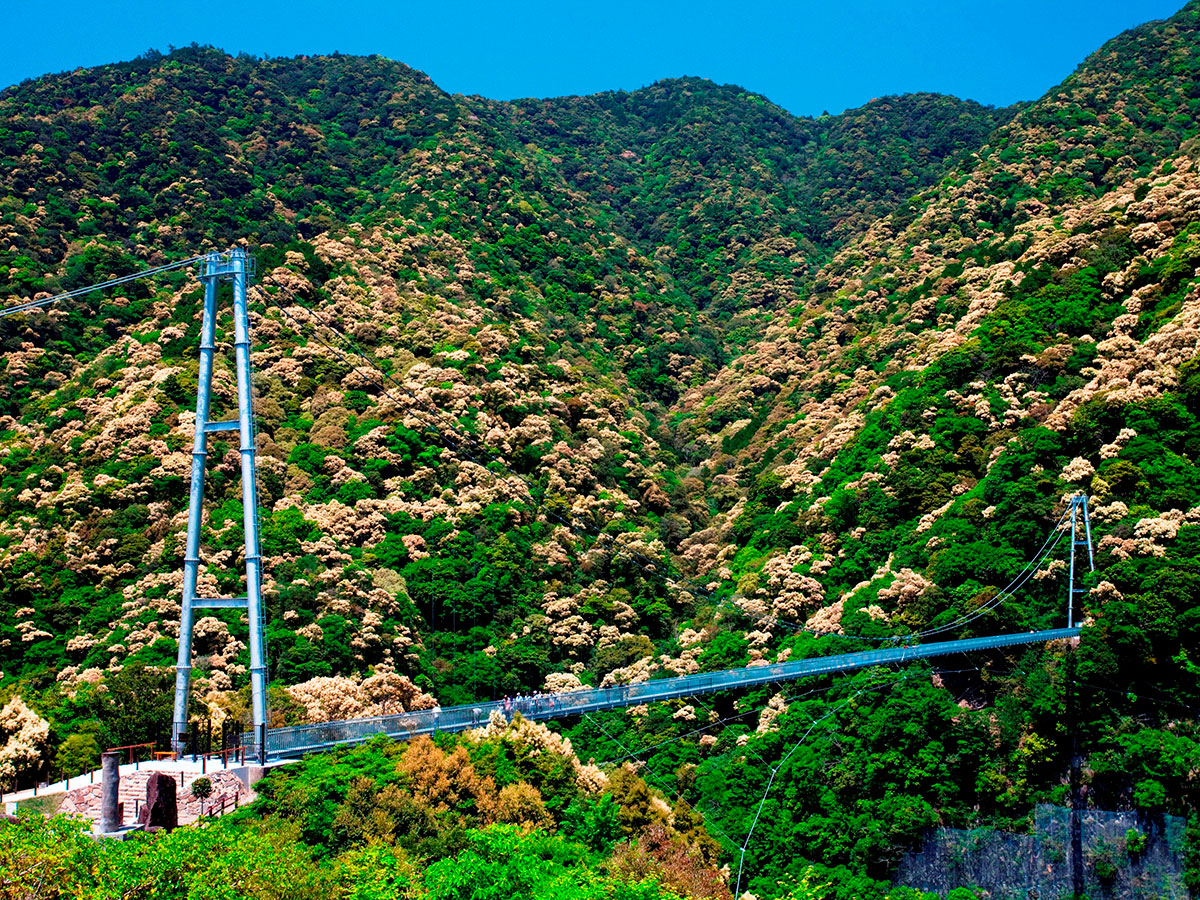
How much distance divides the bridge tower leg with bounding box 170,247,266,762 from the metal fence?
158cm

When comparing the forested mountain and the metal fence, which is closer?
the metal fence

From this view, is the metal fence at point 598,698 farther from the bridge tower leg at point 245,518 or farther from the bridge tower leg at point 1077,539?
the bridge tower leg at point 245,518

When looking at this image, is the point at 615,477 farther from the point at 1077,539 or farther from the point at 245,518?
the point at 245,518

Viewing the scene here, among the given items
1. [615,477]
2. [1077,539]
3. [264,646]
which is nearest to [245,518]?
[264,646]

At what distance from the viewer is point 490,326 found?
191 feet

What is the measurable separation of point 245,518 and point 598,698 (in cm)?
1315

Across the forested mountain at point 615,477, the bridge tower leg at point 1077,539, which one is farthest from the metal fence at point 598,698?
the bridge tower leg at point 1077,539

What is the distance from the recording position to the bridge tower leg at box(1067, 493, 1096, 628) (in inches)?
1320

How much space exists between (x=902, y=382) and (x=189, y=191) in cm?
4418

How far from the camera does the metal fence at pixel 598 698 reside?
23.7m

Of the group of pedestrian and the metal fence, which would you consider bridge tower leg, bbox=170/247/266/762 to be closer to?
the metal fence

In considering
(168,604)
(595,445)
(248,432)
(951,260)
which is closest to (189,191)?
(595,445)

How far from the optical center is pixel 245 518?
21.8m

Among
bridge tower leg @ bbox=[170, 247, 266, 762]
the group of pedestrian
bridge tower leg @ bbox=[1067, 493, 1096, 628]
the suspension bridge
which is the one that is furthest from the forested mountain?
bridge tower leg @ bbox=[170, 247, 266, 762]
